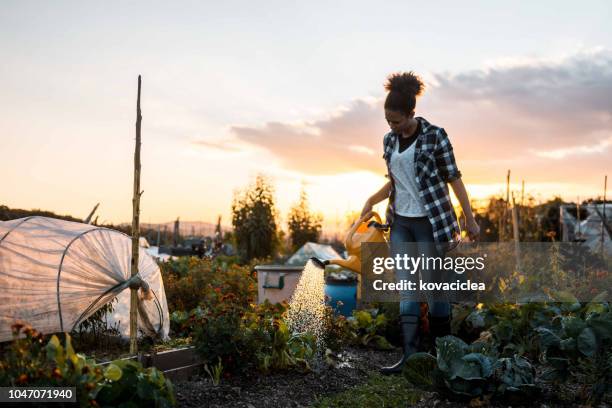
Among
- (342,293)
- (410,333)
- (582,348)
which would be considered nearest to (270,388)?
(410,333)

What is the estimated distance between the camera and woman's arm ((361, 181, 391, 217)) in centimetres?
434

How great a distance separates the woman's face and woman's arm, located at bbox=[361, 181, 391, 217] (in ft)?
1.56

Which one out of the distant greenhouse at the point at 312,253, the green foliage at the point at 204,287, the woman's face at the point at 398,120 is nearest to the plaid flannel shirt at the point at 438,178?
the woman's face at the point at 398,120

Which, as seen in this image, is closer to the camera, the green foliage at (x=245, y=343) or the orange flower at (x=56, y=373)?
the orange flower at (x=56, y=373)

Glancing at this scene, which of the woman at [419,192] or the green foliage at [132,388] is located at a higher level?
the woman at [419,192]

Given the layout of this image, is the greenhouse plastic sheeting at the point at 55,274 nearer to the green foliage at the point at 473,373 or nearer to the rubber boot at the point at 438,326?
the rubber boot at the point at 438,326

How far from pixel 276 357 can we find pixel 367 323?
163 centimetres

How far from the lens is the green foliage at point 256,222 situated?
15.0 meters

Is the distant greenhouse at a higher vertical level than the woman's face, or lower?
lower

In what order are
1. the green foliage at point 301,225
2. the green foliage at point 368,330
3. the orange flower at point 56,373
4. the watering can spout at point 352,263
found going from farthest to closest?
the green foliage at point 301,225
the green foliage at point 368,330
the watering can spout at point 352,263
the orange flower at point 56,373

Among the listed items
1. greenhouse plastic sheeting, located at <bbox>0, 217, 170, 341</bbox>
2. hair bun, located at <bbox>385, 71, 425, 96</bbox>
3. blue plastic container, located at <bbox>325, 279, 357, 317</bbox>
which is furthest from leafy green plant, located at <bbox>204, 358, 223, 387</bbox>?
blue plastic container, located at <bbox>325, 279, 357, 317</bbox>

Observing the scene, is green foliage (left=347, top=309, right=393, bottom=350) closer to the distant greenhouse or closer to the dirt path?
the dirt path

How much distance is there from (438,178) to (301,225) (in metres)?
14.3

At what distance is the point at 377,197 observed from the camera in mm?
4406
